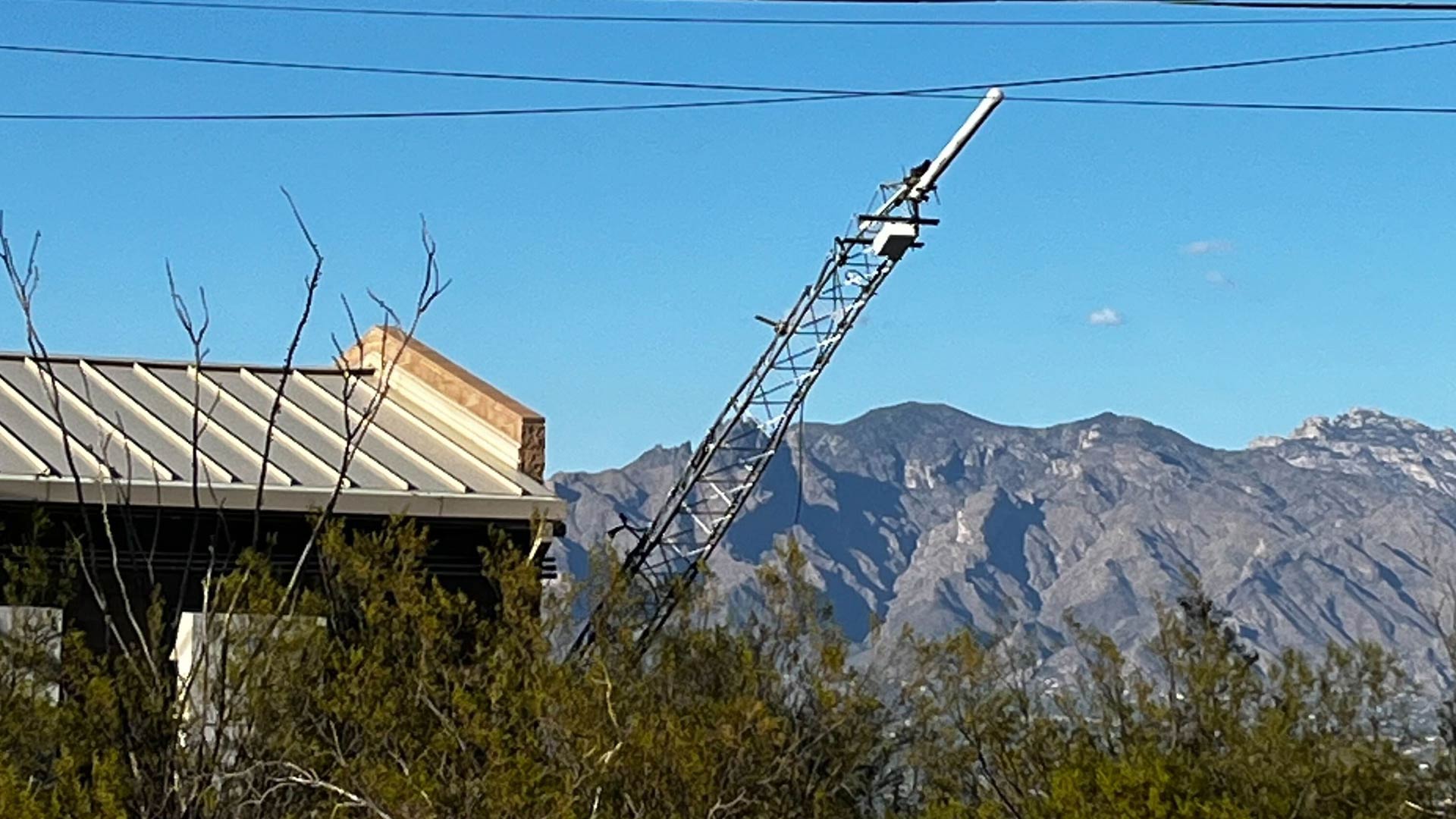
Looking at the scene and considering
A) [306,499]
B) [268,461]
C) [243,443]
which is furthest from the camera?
[243,443]

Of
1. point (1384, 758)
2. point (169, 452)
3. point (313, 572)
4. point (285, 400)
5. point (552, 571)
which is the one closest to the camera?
point (1384, 758)

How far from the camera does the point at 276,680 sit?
34.1 feet

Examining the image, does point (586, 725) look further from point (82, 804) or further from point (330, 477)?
point (330, 477)

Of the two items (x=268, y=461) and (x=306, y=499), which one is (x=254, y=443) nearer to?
(x=306, y=499)

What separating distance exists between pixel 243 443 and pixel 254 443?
0.35 ft

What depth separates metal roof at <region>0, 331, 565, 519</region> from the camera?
17.1 meters

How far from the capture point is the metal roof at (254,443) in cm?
1706

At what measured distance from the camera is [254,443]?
19.0 metres

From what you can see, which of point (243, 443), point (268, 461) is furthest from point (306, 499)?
point (268, 461)

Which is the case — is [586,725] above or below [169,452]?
below

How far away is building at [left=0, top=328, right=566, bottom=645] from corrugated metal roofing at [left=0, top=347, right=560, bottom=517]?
19 mm

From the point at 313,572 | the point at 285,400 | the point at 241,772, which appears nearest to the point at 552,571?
the point at 313,572

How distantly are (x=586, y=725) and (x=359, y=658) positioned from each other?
1575 millimetres

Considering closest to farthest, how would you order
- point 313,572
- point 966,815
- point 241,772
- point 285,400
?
1. point 241,772
2. point 966,815
3. point 313,572
4. point 285,400
